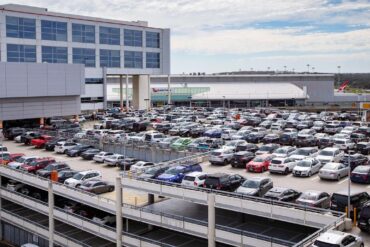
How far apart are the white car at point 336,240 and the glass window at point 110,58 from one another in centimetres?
6186

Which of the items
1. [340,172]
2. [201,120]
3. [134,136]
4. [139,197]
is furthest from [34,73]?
[340,172]

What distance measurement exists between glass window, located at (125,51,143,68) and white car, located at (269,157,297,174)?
165 ft

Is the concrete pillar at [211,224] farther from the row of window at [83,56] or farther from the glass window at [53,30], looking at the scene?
the glass window at [53,30]

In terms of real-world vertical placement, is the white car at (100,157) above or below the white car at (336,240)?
below

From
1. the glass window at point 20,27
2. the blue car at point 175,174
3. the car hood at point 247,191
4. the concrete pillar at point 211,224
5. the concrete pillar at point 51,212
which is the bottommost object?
the concrete pillar at point 51,212

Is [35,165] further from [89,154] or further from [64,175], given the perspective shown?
[89,154]

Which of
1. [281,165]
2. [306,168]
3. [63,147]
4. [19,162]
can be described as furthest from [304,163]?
[63,147]

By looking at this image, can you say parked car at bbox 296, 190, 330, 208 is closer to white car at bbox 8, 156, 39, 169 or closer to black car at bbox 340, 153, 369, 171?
black car at bbox 340, 153, 369, 171

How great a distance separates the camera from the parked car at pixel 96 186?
28.5 metres

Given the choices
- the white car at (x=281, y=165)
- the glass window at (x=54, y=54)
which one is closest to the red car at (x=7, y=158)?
the white car at (x=281, y=165)

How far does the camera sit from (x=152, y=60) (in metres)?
82.6

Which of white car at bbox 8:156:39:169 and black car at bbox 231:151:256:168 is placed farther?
white car at bbox 8:156:39:169

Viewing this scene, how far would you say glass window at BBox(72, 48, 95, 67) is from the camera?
70.4 m

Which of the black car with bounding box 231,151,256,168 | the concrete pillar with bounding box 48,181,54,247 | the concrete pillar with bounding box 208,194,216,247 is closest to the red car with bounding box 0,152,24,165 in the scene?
the concrete pillar with bounding box 48,181,54,247
